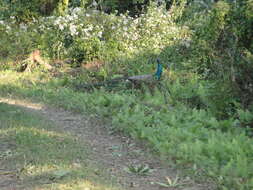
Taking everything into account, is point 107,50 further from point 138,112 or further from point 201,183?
point 201,183

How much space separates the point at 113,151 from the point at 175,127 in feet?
3.39

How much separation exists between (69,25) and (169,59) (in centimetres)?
305

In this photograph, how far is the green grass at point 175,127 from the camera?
5070 mm

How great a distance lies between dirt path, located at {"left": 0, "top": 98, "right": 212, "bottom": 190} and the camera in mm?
5062

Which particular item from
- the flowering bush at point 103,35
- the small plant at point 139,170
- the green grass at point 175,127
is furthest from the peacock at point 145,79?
the small plant at point 139,170

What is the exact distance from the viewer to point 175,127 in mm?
6668

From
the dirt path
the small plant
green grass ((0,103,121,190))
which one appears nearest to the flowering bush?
the dirt path

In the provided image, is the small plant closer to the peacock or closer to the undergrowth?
the undergrowth

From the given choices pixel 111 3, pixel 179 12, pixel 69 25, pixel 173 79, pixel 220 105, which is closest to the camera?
pixel 220 105

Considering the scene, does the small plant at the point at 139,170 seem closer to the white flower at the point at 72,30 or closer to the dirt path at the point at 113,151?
the dirt path at the point at 113,151

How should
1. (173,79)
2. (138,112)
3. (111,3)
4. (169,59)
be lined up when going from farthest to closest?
(111,3)
(169,59)
(173,79)
(138,112)

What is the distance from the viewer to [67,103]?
8.91 m

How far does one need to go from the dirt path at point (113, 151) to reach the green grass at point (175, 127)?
181mm

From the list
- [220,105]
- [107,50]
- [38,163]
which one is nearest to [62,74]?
[107,50]
